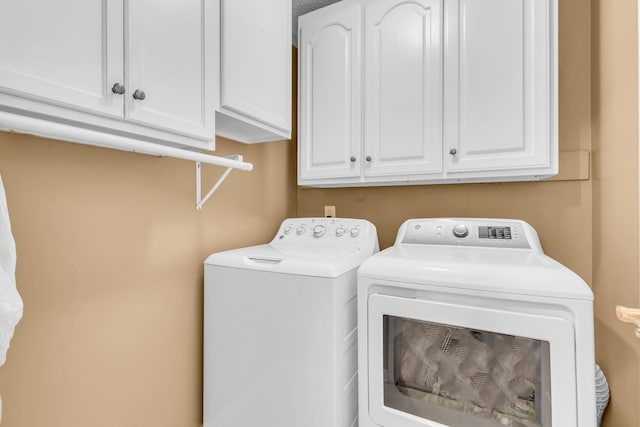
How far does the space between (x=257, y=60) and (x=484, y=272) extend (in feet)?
4.05

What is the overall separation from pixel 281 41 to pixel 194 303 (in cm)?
132

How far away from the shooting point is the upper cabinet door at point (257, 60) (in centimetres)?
123

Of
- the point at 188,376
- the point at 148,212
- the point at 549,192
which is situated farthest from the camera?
the point at 549,192

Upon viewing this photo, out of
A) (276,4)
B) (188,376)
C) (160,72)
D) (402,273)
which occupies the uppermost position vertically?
(276,4)

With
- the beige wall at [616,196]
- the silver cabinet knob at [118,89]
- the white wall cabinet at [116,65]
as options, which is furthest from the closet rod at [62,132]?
the beige wall at [616,196]

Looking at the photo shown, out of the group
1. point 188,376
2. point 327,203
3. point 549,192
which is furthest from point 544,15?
point 188,376

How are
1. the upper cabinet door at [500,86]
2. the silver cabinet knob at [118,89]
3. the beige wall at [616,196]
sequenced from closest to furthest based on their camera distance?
1. the silver cabinet knob at [118,89]
2. the beige wall at [616,196]
3. the upper cabinet door at [500,86]

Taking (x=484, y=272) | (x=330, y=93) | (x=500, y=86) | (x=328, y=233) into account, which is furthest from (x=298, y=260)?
(x=500, y=86)

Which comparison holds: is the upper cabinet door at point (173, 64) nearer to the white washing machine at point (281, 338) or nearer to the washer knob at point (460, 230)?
the white washing machine at point (281, 338)

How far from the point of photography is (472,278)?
1.02 metres

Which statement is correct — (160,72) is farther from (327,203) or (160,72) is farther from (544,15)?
(544,15)

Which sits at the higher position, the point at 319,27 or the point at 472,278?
the point at 319,27

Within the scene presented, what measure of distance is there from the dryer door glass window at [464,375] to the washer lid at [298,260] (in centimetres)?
28

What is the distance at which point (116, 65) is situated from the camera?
859 mm
